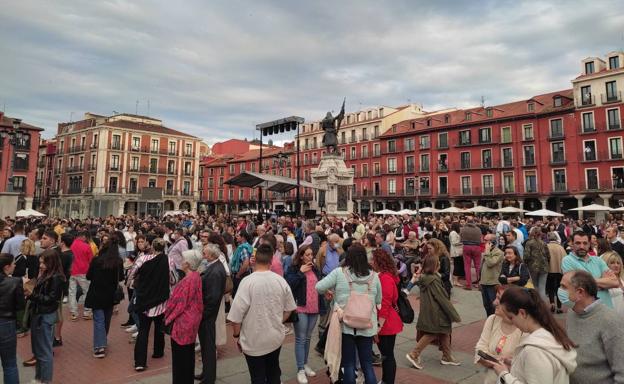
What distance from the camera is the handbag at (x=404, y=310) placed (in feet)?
15.0

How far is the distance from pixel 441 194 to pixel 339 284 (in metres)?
43.0

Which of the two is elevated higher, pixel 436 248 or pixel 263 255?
pixel 263 255

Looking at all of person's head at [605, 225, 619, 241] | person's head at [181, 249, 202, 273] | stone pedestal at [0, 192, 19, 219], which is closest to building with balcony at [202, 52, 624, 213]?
stone pedestal at [0, 192, 19, 219]

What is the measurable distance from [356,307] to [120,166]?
55128mm

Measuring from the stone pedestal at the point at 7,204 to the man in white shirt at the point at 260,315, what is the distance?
20.1 metres

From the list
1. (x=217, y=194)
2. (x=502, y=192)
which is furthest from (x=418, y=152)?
(x=217, y=194)

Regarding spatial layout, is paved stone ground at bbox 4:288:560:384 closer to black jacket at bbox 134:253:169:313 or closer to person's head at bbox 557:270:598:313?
black jacket at bbox 134:253:169:313

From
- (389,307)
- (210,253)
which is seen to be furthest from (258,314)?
(389,307)

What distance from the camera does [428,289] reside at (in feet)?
16.8

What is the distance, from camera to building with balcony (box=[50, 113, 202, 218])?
50688mm

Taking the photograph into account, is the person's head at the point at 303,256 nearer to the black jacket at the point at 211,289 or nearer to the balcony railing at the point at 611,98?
the black jacket at the point at 211,289

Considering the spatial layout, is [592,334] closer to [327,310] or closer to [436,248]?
[327,310]

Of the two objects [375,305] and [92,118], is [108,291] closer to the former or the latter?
[375,305]

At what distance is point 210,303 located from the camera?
14.0 feet
